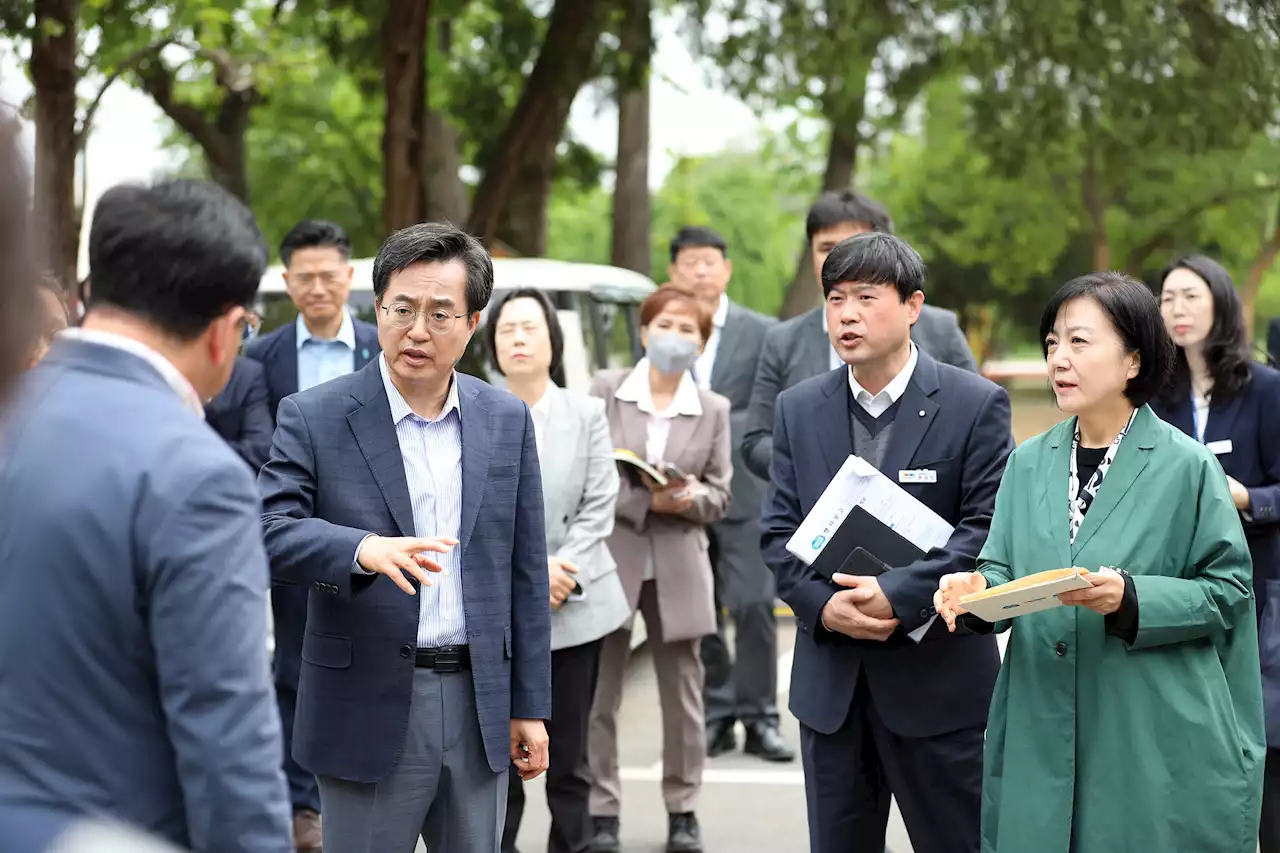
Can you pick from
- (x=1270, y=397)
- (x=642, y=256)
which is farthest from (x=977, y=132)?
(x=1270, y=397)

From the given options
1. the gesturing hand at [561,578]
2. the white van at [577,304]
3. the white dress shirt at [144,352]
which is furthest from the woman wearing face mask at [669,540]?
the white dress shirt at [144,352]

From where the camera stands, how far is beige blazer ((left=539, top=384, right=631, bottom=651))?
19.0 feet

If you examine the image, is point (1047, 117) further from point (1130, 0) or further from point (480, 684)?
point (480, 684)

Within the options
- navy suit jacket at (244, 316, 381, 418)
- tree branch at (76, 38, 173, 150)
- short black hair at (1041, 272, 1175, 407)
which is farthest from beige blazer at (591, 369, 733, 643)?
tree branch at (76, 38, 173, 150)

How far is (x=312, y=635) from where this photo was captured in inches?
159

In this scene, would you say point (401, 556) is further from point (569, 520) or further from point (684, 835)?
point (684, 835)

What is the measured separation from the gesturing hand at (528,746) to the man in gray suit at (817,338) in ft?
7.40

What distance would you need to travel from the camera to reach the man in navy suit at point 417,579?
12.9 ft

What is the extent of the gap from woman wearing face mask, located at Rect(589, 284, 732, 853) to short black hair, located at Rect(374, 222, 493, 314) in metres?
2.60

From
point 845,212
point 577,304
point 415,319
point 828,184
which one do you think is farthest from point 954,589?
point 828,184

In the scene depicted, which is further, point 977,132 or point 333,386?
point 977,132

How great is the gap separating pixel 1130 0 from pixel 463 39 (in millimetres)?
8157

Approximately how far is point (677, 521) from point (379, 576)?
10.1ft

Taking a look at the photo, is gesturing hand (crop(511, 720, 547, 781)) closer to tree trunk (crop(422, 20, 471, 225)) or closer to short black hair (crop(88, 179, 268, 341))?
short black hair (crop(88, 179, 268, 341))
